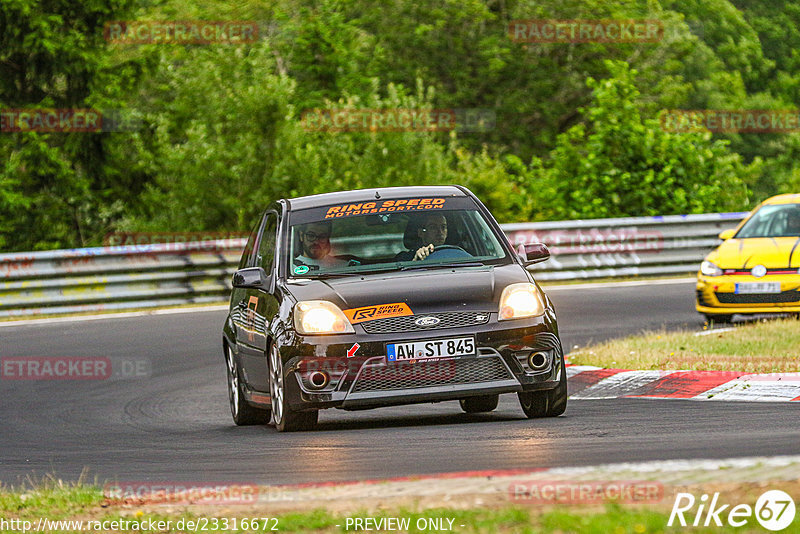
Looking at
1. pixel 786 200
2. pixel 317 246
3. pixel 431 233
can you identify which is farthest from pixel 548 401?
pixel 786 200

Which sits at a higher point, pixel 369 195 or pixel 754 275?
pixel 369 195

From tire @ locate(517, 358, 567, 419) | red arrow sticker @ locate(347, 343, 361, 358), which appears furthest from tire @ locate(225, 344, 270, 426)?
tire @ locate(517, 358, 567, 419)

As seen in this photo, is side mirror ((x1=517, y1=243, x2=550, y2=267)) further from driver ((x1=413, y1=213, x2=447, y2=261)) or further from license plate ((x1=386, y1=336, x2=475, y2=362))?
license plate ((x1=386, y1=336, x2=475, y2=362))

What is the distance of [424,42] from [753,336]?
3992 cm

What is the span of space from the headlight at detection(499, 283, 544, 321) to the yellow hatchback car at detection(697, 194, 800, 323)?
23.0 ft

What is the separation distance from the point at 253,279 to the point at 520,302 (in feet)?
6.45

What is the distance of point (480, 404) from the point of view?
10922mm

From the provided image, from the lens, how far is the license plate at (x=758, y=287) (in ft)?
52.0

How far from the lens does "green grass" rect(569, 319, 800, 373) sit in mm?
11859

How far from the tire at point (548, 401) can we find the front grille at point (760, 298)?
6849 millimetres

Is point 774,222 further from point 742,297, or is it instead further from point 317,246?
point 317,246

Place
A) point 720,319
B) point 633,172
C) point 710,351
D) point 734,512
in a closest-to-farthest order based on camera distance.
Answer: point 734,512
point 710,351
point 720,319
point 633,172

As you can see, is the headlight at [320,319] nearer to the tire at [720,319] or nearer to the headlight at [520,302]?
the headlight at [520,302]

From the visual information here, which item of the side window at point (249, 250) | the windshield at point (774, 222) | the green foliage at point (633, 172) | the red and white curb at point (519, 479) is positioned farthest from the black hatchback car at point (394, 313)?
the green foliage at point (633, 172)
